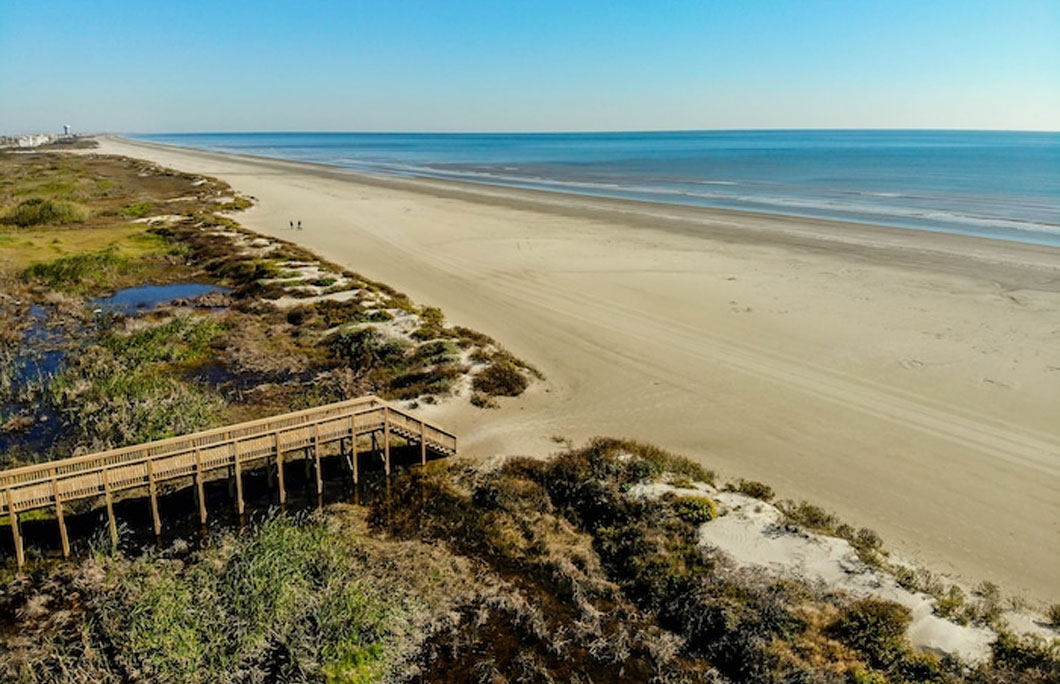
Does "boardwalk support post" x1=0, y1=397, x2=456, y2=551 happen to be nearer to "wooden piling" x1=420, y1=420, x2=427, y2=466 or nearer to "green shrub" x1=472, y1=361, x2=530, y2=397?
"wooden piling" x1=420, y1=420, x2=427, y2=466

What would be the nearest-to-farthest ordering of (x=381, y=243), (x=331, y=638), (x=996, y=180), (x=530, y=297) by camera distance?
(x=331, y=638) < (x=530, y=297) < (x=381, y=243) < (x=996, y=180)

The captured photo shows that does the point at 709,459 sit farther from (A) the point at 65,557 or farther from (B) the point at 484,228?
(B) the point at 484,228

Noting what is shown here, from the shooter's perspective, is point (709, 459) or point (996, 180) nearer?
point (709, 459)

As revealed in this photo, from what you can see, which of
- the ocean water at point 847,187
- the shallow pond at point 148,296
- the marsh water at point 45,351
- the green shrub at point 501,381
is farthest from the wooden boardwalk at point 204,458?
the ocean water at point 847,187

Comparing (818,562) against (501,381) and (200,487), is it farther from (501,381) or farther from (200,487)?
(200,487)

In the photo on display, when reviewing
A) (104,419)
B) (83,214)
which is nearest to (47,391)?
(104,419)

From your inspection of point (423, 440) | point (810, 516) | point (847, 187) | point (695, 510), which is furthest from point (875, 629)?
point (847, 187)
